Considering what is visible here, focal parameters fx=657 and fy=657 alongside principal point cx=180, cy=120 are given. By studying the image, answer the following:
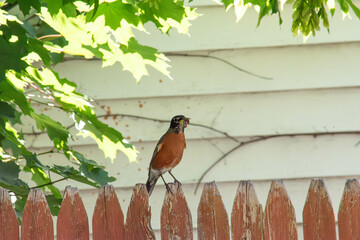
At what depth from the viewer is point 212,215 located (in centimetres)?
210

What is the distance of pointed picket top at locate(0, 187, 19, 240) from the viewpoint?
2.09 metres

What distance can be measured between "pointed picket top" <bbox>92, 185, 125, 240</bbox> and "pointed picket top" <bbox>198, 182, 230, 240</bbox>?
265 mm

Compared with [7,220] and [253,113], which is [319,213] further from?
[253,113]

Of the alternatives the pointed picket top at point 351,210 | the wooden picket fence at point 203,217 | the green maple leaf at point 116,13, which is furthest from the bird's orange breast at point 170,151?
the pointed picket top at point 351,210

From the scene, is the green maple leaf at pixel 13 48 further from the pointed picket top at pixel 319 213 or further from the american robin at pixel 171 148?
the pointed picket top at pixel 319 213

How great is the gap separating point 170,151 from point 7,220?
812 mm

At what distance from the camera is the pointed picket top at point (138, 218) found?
2.11 meters

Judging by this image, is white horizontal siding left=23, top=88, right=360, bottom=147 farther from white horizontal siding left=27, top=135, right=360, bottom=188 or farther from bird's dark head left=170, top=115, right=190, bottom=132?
bird's dark head left=170, top=115, right=190, bottom=132

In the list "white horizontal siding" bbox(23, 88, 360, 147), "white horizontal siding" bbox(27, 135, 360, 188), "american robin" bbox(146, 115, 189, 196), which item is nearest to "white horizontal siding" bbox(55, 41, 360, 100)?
"white horizontal siding" bbox(23, 88, 360, 147)

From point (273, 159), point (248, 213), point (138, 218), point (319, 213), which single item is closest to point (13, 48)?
point (138, 218)

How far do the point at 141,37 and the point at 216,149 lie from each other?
843 mm

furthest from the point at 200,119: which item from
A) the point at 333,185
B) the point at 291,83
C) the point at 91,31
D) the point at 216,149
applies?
the point at 91,31

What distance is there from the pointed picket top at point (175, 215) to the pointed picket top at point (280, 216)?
0.87 ft

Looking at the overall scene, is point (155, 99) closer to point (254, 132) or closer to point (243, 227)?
point (254, 132)
